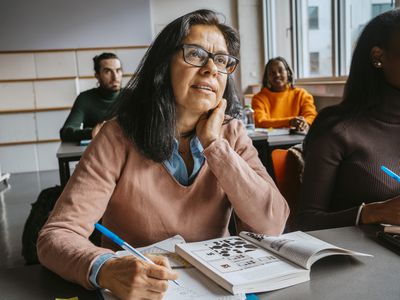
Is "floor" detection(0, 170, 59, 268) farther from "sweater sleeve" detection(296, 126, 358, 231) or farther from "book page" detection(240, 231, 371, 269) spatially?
"book page" detection(240, 231, 371, 269)

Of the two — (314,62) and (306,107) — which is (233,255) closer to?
(306,107)

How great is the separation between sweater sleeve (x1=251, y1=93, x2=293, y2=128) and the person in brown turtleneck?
2268mm

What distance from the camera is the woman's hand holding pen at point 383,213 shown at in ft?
3.63

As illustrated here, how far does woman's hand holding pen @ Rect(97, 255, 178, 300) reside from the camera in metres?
0.74

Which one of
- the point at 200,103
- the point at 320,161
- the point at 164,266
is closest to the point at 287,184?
the point at 320,161

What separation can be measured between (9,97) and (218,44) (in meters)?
5.76

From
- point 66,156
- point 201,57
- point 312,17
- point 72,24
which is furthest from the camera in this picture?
point 72,24

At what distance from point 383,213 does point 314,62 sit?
506 centimetres

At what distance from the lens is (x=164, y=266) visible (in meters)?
0.79

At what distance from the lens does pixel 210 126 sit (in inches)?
47.3

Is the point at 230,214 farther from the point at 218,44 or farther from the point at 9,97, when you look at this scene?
the point at 9,97

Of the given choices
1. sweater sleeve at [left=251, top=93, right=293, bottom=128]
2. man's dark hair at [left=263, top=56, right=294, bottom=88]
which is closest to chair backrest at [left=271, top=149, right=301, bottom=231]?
sweater sleeve at [left=251, top=93, right=293, bottom=128]

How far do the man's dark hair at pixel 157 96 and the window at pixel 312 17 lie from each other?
481 cm

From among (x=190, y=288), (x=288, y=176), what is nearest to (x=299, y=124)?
(x=288, y=176)
